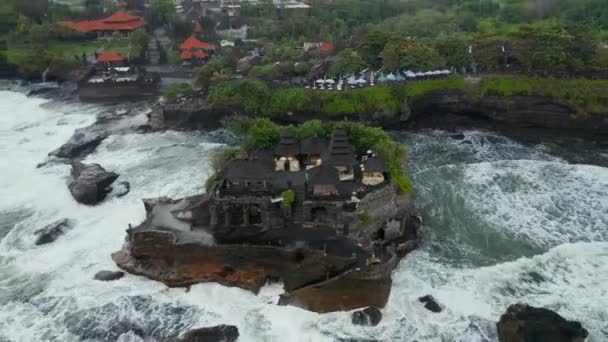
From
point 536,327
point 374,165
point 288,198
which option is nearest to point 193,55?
point 374,165

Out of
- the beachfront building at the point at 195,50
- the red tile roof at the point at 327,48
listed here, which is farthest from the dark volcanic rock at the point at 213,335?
the beachfront building at the point at 195,50

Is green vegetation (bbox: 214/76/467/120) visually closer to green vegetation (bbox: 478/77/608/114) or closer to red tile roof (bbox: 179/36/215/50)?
green vegetation (bbox: 478/77/608/114)

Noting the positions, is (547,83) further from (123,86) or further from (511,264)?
(123,86)

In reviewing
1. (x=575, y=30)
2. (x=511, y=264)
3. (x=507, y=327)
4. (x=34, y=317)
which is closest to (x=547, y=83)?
(x=575, y=30)

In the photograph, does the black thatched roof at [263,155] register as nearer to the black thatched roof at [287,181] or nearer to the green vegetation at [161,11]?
the black thatched roof at [287,181]

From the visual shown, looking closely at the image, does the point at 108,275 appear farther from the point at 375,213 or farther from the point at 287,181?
the point at 375,213
